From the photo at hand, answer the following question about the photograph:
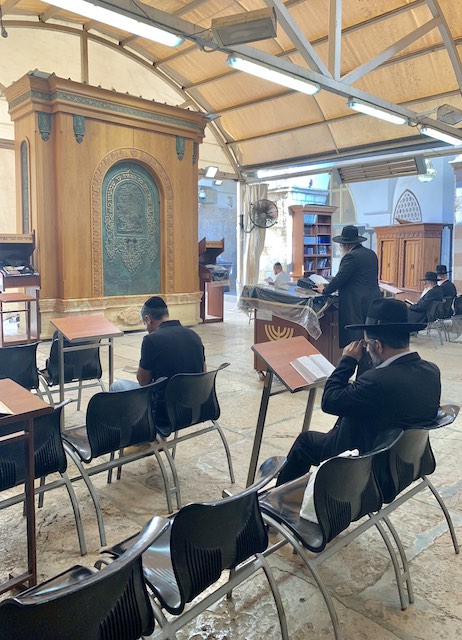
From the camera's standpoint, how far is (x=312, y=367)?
312cm

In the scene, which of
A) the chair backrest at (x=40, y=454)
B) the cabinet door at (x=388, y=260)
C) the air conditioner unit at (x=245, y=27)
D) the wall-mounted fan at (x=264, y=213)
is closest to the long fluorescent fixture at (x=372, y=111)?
the air conditioner unit at (x=245, y=27)

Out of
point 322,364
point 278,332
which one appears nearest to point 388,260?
point 278,332

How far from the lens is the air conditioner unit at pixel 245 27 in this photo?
4809 millimetres

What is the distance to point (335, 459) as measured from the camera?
1913 mm

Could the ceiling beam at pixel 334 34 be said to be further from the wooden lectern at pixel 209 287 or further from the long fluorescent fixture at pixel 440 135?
the wooden lectern at pixel 209 287

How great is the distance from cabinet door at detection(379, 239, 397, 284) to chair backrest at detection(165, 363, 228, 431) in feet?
35.3

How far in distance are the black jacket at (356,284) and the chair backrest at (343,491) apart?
10.4 feet

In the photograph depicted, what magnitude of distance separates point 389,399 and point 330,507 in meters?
0.60

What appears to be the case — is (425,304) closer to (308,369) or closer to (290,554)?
(308,369)

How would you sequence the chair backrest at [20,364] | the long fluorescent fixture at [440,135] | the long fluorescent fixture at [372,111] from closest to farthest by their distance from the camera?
1. the chair backrest at [20,364]
2. the long fluorescent fixture at [372,111]
3. the long fluorescent fixture at [440,135]

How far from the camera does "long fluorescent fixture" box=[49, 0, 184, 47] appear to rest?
4.73 m

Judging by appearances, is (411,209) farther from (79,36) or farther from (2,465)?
(2,465)

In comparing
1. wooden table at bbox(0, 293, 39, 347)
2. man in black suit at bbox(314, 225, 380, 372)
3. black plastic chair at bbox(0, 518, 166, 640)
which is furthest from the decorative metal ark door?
black plastic chair at bbox(0, 518, 166, 640)

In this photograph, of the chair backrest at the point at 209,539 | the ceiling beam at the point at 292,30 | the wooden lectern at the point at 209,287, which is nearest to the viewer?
the chair backrest at the point at 209,539
